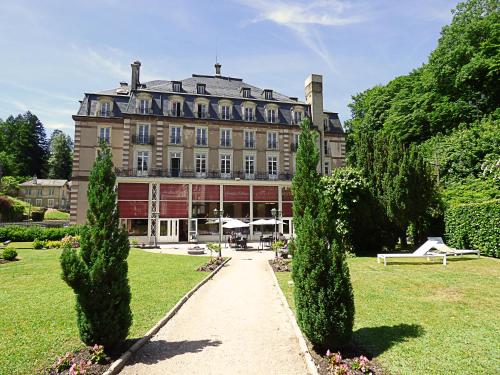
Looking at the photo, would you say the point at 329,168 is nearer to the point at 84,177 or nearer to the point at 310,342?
the point at 84,177

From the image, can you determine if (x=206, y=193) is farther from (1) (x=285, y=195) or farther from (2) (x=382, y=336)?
(2) (x=382, y=336)

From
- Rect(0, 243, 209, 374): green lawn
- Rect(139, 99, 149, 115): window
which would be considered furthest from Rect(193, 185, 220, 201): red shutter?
Rect(0, 243, 209, 374): green lawn

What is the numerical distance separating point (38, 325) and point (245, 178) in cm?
2834

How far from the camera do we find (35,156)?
82.8 m

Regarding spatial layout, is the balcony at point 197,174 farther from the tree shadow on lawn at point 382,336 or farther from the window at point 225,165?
the tree shadow on lawn at point 382,336

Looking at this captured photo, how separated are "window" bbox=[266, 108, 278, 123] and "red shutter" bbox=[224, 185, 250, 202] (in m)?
7.92

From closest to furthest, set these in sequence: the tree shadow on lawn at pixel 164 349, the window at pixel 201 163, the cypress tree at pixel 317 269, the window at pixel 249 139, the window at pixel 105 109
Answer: the cypress tree at pixel 317 269, the tree shadow on lawn at pixel 164 349, the window at pixel 201 163, the window at pixel 105 109, the window at pixel 249 139

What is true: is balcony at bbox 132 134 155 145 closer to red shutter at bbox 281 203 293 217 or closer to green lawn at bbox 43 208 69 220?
red shutter at bbox 281 203 293 217

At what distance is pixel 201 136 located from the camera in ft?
116

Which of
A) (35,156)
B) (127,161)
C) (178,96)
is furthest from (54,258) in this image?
(35,156)

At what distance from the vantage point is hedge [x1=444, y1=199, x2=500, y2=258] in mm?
16719

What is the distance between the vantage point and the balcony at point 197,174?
3291cm

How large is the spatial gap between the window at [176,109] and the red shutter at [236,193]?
8.76 meters

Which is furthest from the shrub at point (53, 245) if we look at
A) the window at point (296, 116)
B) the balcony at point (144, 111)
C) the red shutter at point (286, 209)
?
the window at point (296, 116)
